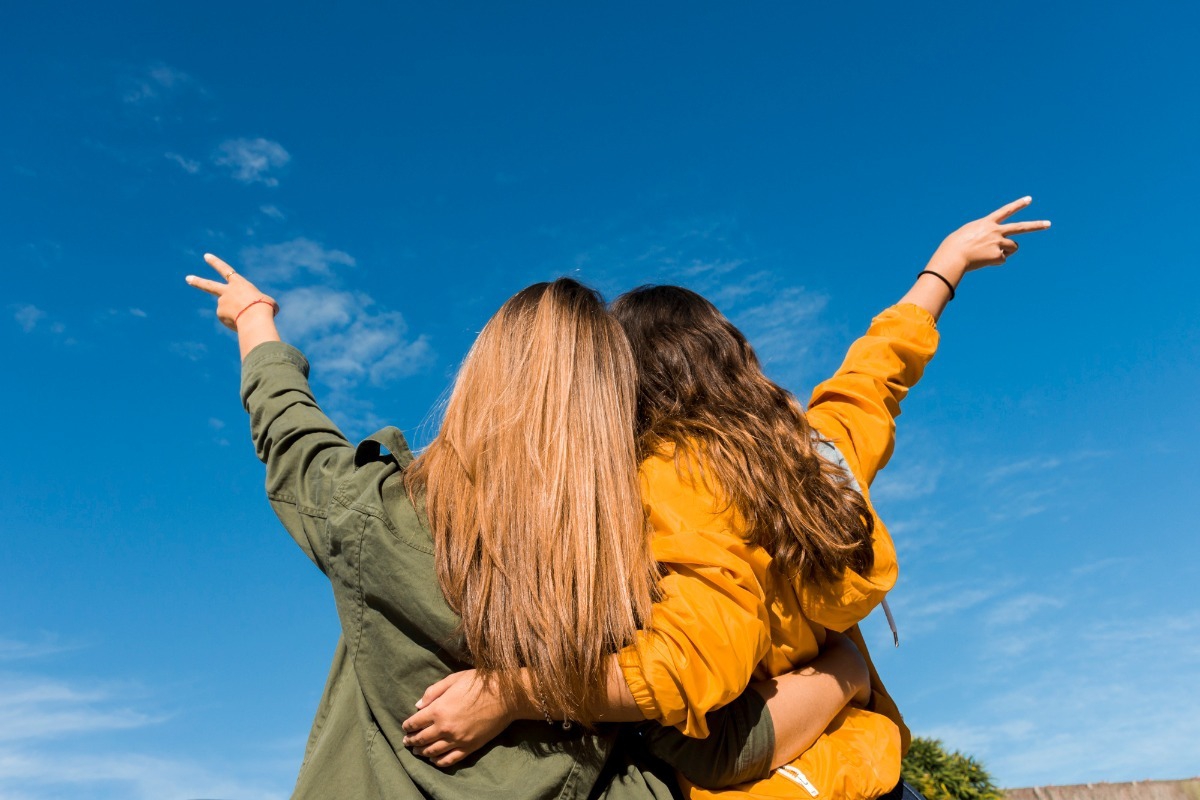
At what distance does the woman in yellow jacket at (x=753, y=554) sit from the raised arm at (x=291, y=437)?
1.79 feet

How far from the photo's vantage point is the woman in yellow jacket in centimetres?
199

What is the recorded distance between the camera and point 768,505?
2203mm

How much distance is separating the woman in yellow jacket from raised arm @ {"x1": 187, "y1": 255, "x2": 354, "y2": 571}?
55 cm

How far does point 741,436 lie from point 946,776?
16.1 feet

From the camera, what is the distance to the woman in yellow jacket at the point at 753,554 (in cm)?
199

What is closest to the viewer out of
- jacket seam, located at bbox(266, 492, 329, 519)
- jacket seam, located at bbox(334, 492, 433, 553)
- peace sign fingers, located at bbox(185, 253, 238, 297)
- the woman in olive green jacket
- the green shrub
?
the woman in olive green jacket

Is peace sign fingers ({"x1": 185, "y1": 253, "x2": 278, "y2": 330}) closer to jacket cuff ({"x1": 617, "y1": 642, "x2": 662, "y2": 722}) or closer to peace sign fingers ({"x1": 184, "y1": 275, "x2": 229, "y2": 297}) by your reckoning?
peace sign fingers ({"x1": 184, "y1": 275, "x2": 229, "y2": 297})

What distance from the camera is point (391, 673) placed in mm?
2170

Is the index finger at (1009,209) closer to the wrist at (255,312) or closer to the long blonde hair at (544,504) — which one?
the long blonde hair at (544,504)

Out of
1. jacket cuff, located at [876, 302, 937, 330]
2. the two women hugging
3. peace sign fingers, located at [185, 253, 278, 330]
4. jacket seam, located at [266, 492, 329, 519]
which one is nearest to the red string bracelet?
peace sign fingers, located at [185, 253, 278, 330]

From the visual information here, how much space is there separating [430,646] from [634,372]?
86cm

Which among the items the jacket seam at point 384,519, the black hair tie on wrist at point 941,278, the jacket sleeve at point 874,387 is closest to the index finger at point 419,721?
the jacket seam at point 384,519

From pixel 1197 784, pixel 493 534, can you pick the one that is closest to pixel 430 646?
pixel 493 534

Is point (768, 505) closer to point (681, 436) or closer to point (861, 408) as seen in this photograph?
point (681, 436)
